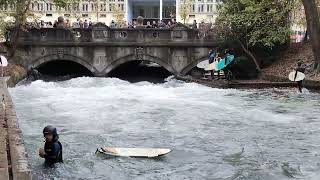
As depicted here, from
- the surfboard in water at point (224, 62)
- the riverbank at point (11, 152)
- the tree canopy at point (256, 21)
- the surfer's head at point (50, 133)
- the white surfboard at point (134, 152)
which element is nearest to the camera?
the riverbank at point (11, 152)

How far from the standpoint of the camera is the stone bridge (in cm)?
3962

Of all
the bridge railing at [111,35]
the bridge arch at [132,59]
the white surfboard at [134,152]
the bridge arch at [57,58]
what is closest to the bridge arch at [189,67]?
the bridge arch at [132,59]

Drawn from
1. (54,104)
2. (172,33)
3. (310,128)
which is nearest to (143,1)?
(172,33)

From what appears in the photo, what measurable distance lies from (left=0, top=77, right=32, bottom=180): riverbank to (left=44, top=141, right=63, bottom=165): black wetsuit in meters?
0.56

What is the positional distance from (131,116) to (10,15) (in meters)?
19.4

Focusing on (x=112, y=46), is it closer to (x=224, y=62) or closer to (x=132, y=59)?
(x=132, y=59)

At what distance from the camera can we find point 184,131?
1627 cm

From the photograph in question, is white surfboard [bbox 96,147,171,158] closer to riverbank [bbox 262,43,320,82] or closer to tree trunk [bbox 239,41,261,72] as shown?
riverbank [bbox 262,43,320,82]

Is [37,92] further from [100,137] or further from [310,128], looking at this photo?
[310,128]

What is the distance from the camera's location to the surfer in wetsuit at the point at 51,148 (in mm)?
10891

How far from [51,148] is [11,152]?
1.23m

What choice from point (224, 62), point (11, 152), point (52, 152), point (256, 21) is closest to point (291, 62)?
point (256, 21)

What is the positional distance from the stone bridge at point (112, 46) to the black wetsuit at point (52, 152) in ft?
93.8

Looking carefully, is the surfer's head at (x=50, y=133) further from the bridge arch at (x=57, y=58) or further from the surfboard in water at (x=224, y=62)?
the bridge arch at (x=57, y=58)
